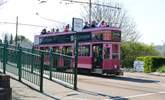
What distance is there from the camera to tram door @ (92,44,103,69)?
2829 centimetres

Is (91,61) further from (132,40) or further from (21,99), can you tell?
(132,40)

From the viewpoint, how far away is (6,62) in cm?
1905

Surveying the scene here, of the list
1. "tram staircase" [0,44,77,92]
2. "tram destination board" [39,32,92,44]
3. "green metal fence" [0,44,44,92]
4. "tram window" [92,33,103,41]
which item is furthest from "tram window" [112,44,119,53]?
"green metal fence" [0,44,44,92]

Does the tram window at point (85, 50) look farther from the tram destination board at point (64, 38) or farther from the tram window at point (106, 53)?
the tram window at point (106, 53)

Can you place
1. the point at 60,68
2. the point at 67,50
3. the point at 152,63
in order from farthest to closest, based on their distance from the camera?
the point at 152,63
the point at 67,50
the point at 60,68

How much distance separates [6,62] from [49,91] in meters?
3.89

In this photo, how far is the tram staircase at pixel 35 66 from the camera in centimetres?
1695

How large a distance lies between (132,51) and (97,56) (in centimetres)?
2251

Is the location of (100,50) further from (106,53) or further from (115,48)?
(115,48)

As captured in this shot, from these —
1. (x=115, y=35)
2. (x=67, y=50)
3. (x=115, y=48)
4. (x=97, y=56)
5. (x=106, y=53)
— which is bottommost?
(x=97, y=56)

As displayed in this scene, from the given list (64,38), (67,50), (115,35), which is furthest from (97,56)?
(64,38)

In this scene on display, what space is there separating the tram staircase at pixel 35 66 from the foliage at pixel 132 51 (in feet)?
95.2

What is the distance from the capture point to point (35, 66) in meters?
17.3

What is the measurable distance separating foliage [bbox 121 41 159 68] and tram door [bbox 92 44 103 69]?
19.1 m
